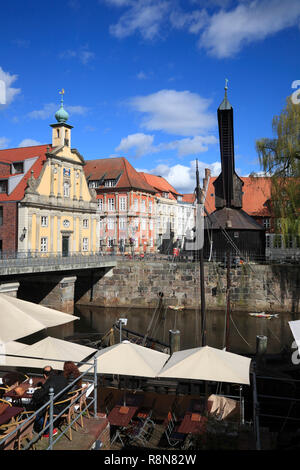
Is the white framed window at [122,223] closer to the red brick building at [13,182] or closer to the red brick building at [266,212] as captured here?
the red brick building at [266,212]

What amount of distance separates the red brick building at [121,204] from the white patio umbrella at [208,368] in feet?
139

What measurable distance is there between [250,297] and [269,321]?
332cm

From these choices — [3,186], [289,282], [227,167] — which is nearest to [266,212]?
[227,167]

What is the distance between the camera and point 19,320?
31.0 ft

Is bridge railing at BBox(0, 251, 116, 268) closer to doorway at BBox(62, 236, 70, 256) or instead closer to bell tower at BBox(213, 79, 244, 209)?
doorway at BBox(62, 236, 70, 256)

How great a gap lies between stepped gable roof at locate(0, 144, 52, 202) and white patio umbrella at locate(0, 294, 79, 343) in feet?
80.7

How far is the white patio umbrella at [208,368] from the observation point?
27.9 feet

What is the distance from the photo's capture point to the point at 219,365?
28.8ft

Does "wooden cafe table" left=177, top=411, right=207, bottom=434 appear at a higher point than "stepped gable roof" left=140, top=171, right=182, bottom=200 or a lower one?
lower

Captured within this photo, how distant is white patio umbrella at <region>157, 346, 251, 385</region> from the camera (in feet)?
27.9

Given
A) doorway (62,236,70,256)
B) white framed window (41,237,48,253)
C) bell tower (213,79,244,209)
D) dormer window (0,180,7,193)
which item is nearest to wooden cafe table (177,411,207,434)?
white framed window (41,237,48,253)

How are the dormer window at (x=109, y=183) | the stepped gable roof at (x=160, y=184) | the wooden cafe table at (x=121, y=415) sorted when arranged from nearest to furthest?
the wooden cafe table at (x=121, y=415), the dormer window at (x=109, y=183), the stepped gable roof at (x=160, y=184)

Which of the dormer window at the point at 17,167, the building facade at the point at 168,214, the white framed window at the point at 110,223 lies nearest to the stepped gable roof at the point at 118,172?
the white framed window at the point at 110,223

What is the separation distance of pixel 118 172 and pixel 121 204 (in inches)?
179
